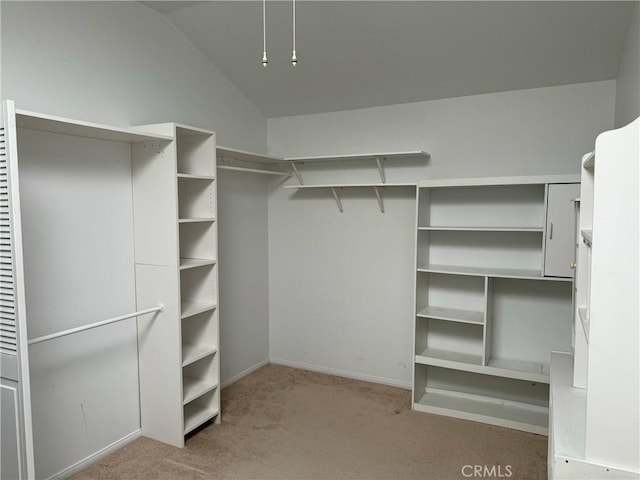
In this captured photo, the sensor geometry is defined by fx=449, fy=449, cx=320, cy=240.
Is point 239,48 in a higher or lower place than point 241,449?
higher

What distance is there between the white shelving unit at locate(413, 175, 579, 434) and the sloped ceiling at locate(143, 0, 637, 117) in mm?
815

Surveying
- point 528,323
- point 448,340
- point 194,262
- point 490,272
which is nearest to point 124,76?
point 194,262

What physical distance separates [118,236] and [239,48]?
5.49ft

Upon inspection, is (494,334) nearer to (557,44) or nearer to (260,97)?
(557,44)

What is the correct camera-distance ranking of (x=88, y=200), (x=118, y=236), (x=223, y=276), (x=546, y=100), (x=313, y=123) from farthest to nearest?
(x=313, y=123)
(x=223, y=276)
(x=546, y=100)
(x=118, y=236)
(x=88, y=200)

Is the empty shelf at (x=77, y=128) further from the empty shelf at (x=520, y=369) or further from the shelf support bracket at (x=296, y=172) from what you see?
the empty shelf at (x=520, y=369)

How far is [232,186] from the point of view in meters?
3.96

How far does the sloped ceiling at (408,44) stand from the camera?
2.74m

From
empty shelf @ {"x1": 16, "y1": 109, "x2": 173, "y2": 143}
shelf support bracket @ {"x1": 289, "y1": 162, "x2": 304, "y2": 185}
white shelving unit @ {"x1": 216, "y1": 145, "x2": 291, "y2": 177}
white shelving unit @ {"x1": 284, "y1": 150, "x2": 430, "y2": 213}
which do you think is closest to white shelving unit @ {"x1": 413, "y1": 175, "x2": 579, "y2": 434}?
white shelving unit @ {"x1": 284, "y1": 150, "x2": 430, "y2": 213}

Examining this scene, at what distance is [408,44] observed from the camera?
3.13m

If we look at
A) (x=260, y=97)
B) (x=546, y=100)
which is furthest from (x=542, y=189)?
(x=260, y=97)

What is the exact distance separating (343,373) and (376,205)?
1605 millimetres

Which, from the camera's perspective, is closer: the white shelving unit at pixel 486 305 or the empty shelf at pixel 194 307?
the empty shelf at pixel 194 307

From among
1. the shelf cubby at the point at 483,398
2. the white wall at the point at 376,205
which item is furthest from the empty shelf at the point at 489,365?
the white wall at the point at 376,205
